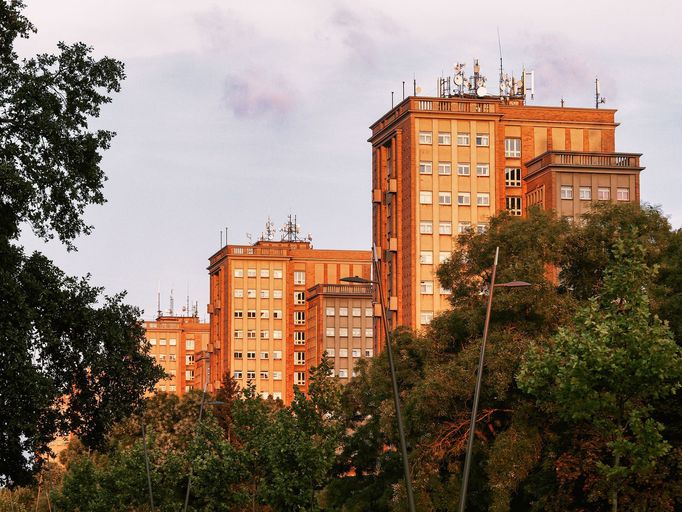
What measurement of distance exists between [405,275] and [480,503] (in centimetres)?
5547

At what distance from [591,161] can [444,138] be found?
521 inches

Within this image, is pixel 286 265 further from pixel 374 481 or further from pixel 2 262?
pixel 2 262

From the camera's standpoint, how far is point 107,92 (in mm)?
36312

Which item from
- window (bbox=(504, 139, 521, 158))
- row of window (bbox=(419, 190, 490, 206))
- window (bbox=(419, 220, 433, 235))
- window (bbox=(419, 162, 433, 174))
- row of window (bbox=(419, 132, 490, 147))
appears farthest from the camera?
window (bbox=(504, 139, 521, 158))

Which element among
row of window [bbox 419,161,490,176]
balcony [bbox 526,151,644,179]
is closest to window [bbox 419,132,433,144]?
row of window [bbox 419,161,490,176]

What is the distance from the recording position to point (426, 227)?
370 feet

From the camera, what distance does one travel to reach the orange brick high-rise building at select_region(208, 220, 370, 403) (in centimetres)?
16975

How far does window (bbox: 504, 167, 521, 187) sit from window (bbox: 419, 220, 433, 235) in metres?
7.34

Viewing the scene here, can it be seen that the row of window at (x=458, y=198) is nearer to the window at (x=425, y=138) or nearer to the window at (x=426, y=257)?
the window at (x=425, y=138)

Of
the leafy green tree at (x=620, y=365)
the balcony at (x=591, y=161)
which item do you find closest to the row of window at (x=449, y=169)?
the balcony at (x=591, y=161)

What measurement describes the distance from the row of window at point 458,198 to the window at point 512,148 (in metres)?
4.07

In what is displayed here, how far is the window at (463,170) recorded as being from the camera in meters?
114

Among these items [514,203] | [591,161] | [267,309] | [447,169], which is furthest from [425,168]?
[267,309]

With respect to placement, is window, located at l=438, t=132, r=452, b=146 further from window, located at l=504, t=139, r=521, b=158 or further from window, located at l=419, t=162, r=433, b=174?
window, located at l=504, t=139, r=521, b=158
